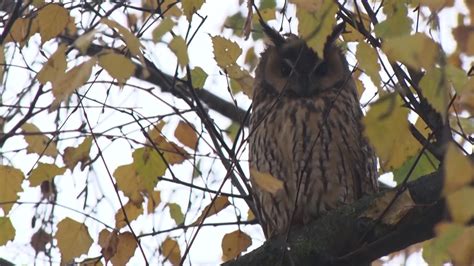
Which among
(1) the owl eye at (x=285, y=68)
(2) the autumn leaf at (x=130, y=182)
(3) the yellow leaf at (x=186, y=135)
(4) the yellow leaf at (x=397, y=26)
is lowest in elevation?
(4) the yellow leaf at (x=397, y=26)

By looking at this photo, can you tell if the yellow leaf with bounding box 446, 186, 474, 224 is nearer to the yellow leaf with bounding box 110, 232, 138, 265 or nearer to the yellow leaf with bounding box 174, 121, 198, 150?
the yellow leaf with bounding box 110, 232, 138, 265

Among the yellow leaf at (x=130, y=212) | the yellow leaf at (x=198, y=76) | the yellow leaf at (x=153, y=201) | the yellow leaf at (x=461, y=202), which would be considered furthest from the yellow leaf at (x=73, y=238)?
the yellow leaf at (x=461, y=202)

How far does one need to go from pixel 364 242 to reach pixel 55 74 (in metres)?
1.09

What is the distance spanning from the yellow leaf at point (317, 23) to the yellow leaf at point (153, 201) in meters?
1.50

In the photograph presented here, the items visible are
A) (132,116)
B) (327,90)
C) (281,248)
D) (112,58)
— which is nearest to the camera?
(112,58)

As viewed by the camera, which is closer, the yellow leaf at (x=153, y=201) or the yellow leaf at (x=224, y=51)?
the yellow leaf at (x=224, y=51)

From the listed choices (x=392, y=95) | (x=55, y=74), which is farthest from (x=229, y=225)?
(x=392, y=95)

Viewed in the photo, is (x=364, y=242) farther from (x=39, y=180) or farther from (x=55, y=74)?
(x=39, y=180)

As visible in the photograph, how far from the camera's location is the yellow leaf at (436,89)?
4.84 feet

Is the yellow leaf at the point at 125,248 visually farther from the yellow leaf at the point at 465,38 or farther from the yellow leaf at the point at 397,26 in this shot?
the yellow leaf at the point at 465,38

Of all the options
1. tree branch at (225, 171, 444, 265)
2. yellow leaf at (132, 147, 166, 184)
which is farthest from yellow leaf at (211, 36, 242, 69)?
tree branch at (225, 171, 444, 265)

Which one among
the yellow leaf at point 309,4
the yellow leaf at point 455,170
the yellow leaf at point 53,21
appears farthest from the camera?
the yellow leaf at point 53,21

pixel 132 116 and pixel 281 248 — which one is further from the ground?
pixel 132 116

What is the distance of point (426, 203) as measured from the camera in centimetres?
244
